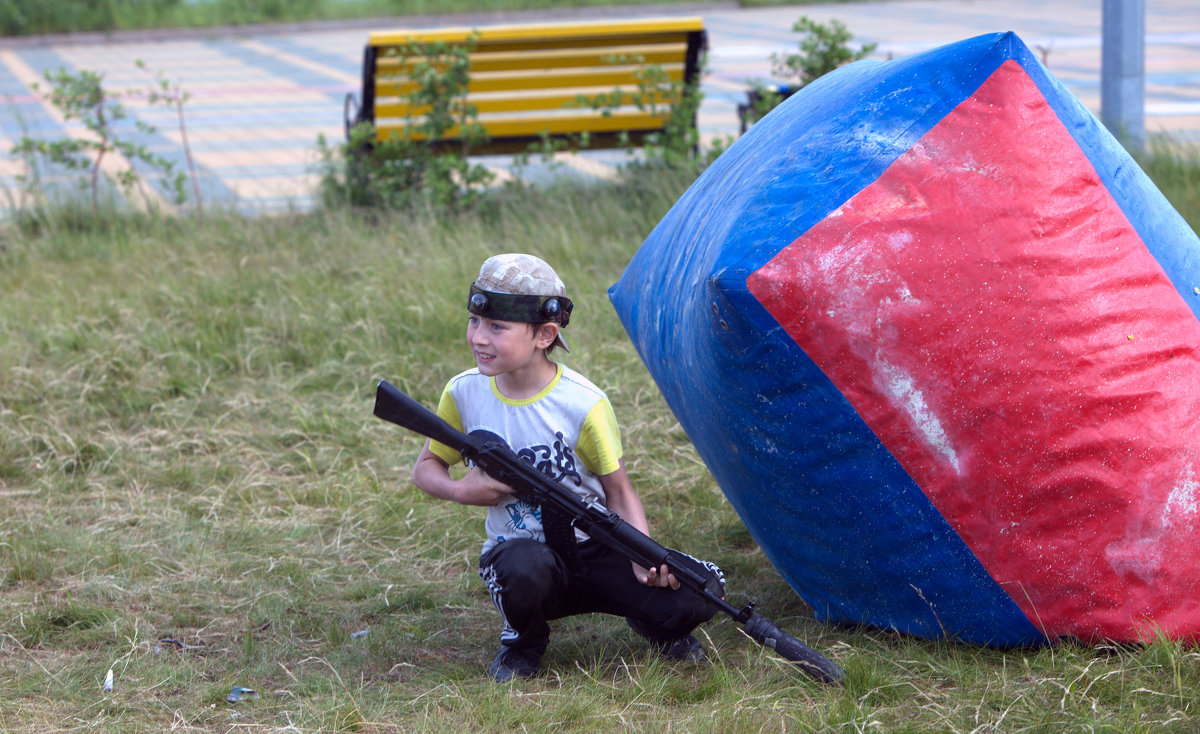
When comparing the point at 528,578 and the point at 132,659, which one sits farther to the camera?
the point at 132,659

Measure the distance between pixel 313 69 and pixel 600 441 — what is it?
13339mm

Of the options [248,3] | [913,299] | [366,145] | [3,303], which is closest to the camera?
[913,299]

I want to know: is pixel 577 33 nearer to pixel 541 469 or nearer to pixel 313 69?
pixel 541 469

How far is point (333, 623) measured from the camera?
326cm

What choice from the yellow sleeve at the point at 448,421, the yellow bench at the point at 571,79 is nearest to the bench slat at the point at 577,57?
the yellow bench at the point at 571,79

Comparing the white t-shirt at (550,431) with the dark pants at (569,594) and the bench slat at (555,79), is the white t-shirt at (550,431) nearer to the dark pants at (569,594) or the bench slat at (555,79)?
the dark pants at (569,594)

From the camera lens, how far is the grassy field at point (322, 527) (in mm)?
2598

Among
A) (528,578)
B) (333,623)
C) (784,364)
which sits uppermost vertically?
(784,364)

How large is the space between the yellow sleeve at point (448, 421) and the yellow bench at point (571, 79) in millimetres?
4284

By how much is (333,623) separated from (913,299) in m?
1.86

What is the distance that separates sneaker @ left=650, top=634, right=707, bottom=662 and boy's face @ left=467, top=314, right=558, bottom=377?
31.7 inches

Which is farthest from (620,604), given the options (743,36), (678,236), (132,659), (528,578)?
(743,36)

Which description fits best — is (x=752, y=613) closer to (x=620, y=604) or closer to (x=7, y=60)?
(x=620, y=604)

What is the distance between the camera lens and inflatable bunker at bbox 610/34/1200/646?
242 centimetres
